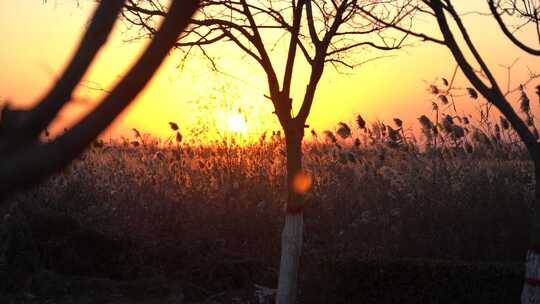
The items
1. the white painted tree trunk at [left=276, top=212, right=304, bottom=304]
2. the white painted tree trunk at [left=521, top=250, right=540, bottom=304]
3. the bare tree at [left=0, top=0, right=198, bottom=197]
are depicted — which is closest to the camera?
the bare tree at [left=0, top=0, right=198, bottom=197]

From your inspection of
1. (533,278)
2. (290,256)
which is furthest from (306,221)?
(533,278)

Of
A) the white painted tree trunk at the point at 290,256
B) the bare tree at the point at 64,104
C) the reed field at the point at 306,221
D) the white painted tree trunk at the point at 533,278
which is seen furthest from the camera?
the reed field at the point at 306,221

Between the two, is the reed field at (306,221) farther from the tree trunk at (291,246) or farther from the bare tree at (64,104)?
the bare tree at (64,104)

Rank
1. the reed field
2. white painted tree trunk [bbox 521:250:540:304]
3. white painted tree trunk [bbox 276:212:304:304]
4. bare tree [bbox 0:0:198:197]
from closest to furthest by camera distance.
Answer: bare tree [bbox 0:0:198:197] → white painted tree trunk [bbox 521:250:540:304] → white painted tree trunk [bbox 276:212:304:304] → the reed field

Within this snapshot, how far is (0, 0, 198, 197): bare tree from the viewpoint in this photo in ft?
4.57

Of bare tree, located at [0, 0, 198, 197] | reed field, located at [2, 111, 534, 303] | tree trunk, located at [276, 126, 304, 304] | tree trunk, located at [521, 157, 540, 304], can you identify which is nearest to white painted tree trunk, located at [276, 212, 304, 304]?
tree trunk, located at [276, 126, 304, 304]

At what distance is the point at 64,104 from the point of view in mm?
1471

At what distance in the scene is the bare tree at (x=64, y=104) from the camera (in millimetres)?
1393

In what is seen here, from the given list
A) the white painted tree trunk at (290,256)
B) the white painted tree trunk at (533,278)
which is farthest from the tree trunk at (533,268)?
the white painted tree trunk at (290,256)

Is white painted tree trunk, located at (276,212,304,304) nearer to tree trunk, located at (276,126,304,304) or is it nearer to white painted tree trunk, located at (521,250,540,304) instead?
tree trunk, located at (276,126,304,304)

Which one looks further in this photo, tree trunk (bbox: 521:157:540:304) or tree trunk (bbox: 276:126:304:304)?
tree trunk (bbox: 276:126:304:304)

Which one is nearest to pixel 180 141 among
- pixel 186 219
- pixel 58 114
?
pixel 186 219

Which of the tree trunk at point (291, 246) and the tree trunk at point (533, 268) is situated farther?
the tree trunk at point (291, 246)

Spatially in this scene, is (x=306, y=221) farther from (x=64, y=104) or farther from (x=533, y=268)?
(x=64, y=104)
